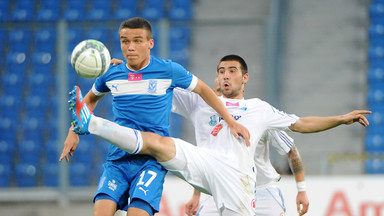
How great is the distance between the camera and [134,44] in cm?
527

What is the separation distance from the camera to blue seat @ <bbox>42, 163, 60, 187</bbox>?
9.31 metres

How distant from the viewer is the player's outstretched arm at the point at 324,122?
17.9ft

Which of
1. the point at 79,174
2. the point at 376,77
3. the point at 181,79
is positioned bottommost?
the point at 79,174

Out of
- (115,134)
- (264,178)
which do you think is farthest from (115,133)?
(264,178)

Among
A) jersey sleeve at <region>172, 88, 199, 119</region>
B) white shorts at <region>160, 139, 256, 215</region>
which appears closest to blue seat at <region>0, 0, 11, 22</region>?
jersey sleeve at <region>172, 88, 199, 119</region>

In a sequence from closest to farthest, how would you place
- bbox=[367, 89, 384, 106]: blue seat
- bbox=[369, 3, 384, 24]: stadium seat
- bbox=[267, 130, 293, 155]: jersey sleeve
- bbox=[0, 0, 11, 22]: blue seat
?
bbox=[267, 130, 293, 155]: jersey sleeve < bbox=[367, 89, 384, 106]: blue seat < bbox=[0, 0, 11, 22]: blue seat < bbox=[369, 3, 384, 24]: stadium seat

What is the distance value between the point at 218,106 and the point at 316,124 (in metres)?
0.88

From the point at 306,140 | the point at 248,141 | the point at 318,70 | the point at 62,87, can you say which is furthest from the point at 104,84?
the point at 318,70

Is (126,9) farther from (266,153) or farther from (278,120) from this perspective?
(278,120)

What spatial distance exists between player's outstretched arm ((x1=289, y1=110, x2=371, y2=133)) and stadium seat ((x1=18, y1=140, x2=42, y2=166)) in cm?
456

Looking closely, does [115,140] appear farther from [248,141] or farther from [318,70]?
[318,70]

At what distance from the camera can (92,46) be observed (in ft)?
16.5

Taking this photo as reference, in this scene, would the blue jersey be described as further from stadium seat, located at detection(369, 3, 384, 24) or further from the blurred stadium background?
stadium seat, located at detection(369, 3, 384, 24)

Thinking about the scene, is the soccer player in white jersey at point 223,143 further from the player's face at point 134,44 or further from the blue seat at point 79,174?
the blue seat at point 79,174
